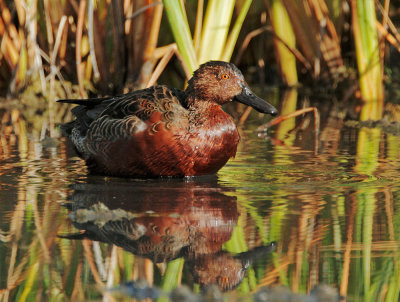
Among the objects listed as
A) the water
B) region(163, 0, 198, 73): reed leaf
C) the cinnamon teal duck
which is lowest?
the water

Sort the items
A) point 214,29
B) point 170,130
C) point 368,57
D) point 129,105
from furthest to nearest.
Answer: point 368,57, point 214,29, point 129,105, point 170,130

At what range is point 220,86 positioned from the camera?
5195mm

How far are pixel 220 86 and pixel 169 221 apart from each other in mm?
1562

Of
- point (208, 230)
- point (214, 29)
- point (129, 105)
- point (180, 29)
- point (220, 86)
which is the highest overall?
point (214, 29)

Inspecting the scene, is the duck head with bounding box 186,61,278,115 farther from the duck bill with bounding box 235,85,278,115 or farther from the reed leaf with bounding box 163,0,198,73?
the reed leaf with bounding box 163,0,198,73

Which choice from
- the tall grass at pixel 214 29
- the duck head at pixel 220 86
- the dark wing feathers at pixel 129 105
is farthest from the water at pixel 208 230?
the tall grass at pixel 214 29

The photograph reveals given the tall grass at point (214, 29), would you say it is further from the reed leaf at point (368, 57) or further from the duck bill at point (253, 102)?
the duck bill at point (253, 102)

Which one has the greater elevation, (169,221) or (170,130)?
(170,130)

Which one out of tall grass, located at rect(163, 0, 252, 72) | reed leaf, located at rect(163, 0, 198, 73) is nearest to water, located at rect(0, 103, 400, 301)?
reed leaf, located at rect(163, 0, 198, 73)

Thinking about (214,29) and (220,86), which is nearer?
(220,86)

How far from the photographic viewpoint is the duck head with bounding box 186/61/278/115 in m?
5.17

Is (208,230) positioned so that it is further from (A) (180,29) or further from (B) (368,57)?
(B) (368,57)

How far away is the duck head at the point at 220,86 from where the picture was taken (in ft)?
17.0

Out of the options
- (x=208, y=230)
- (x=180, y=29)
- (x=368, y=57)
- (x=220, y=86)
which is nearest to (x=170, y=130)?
(x=220, y=86)
